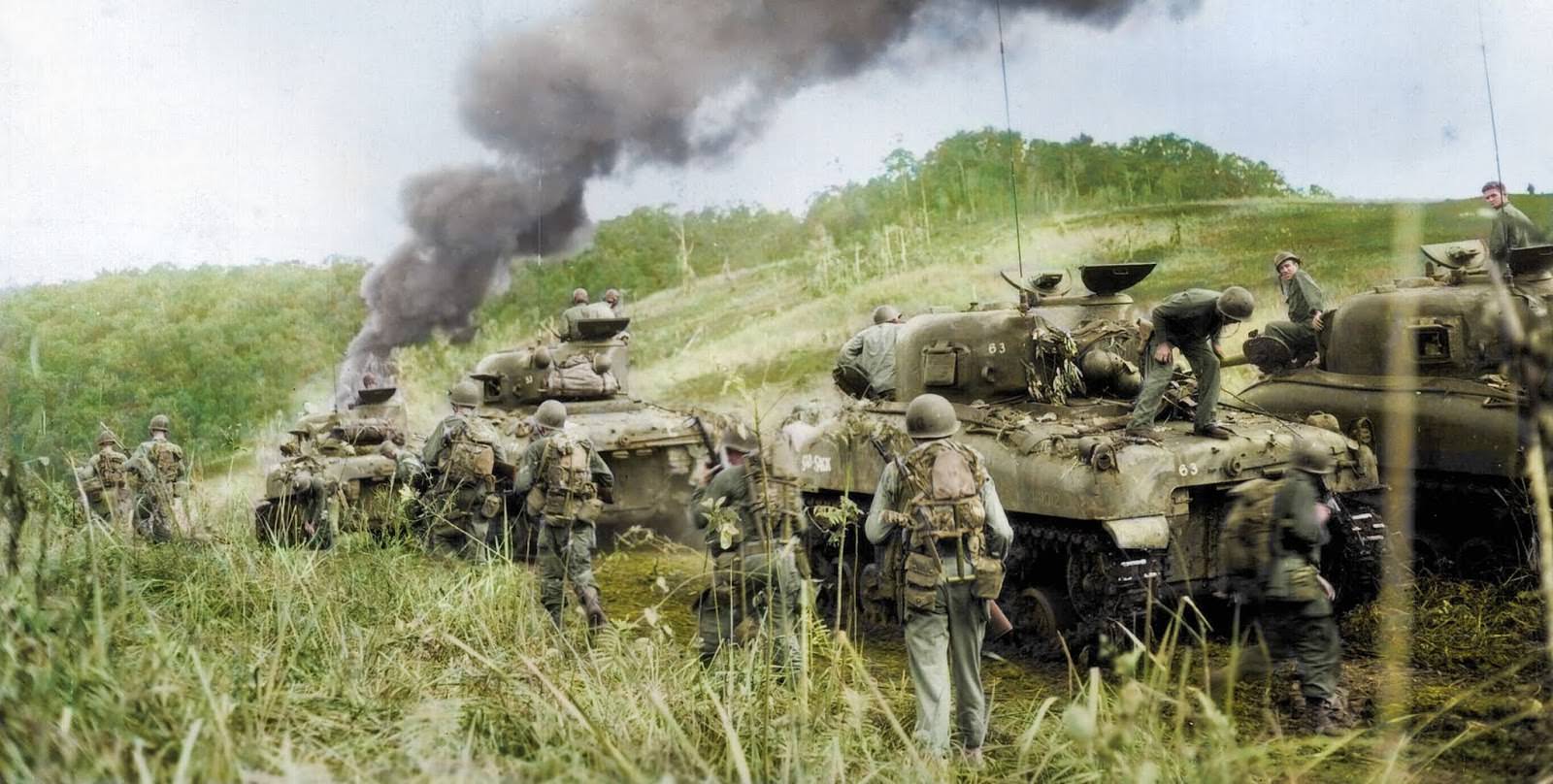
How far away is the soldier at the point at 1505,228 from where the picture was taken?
9.63 metres

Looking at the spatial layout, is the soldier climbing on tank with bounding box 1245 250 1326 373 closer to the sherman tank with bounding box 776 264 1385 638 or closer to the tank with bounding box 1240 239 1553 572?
the tank with bounding box 1240 239 1553 572

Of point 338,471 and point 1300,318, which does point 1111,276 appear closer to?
point 1300,318

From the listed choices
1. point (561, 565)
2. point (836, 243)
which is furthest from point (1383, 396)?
point (836, 243)

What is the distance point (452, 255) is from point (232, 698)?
12852mm

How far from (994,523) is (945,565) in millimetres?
321

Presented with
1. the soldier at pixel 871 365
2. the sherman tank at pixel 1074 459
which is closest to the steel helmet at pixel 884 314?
the soldier at pixel 871 365

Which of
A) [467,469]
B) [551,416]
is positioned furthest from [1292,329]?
[467,469]

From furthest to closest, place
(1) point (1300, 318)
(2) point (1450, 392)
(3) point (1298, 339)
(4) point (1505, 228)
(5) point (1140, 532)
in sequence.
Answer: (3) point (1298, 339)
(1) point (1300, 318)
(4) point (1505, 228)
(2) point (1450, 392)
(5) point (1140, 532)

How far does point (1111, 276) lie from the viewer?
9117mm

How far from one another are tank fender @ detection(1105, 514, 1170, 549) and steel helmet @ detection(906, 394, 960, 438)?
160cm

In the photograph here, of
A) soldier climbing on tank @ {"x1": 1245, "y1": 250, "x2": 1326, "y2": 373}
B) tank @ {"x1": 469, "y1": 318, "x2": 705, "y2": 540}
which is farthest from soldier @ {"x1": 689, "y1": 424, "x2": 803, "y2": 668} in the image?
soldier climbing on tank @ {"x1": 1245, "y1": 250, "x2": 1326, "y2": 373}

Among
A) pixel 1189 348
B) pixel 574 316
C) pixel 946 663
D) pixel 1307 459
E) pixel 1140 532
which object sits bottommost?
pixel 946 663

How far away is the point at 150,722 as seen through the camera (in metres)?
3.73

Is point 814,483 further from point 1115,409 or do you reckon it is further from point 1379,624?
point 1379,624
